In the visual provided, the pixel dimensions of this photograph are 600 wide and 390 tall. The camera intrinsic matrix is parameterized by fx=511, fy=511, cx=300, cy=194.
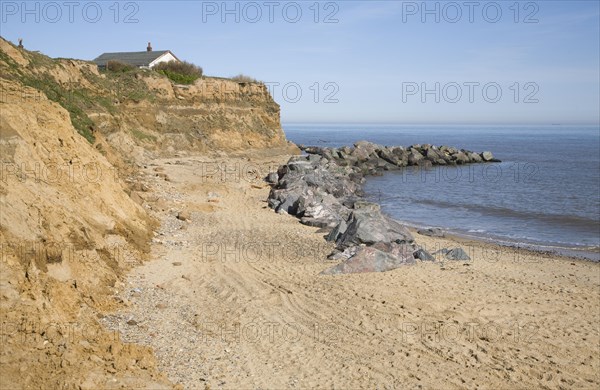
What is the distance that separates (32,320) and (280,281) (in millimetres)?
6257

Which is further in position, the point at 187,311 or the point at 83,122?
the point at 83,122

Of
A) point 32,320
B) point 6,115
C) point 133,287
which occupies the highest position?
point 6,115

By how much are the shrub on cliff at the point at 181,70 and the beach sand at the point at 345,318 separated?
90.4ft

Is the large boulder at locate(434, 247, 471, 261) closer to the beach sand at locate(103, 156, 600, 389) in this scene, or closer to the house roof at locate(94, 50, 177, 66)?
the beach sand at locate(103, 156, 600, 389)

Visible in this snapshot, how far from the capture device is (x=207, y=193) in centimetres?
2266

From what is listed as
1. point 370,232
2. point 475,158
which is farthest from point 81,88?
point 475,158

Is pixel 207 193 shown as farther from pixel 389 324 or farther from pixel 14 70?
pixel 389 324

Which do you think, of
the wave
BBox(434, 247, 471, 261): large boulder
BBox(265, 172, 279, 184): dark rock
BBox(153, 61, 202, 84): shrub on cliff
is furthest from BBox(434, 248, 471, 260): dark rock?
BBox(153, 61, 202, 84): shrub on cliff

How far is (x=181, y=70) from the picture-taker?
45.1 m

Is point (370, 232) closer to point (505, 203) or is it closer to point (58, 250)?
point (58, 250)

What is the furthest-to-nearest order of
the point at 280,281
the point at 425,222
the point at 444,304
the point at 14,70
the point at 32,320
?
the point at 425,222, the point at 14,70, the point at 280,281, the point at 444,304, the point at 32,320

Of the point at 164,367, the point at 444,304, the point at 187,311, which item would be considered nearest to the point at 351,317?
the point at 444,304

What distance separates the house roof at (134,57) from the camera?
46000 millimetres

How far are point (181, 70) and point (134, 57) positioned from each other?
6038 mm
